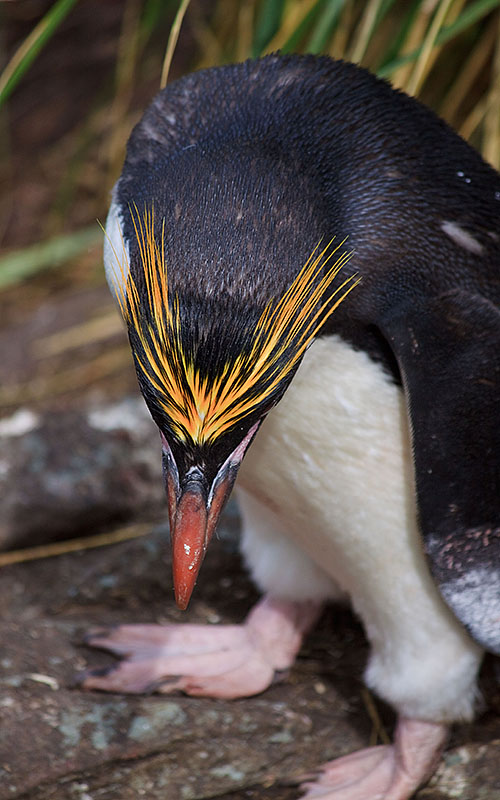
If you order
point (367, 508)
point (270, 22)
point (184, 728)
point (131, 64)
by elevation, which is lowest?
point (184, 728)

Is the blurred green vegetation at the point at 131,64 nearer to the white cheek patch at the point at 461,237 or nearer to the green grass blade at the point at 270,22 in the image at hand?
the green grass blade at the point at 270,22

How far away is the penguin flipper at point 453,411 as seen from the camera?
2023 millimetres

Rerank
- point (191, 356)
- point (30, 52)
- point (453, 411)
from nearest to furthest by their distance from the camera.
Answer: point (191, 356), point (453, 411), point (30, 52)

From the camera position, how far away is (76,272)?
213 inches

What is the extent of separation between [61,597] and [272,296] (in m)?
1.67

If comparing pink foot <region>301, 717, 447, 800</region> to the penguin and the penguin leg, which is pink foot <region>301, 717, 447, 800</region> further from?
the penguin leg

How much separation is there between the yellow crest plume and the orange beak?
0.08m

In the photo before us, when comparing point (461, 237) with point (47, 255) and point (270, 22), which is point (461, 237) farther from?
point (47, 255)

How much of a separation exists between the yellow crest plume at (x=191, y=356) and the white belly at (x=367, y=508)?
254mm

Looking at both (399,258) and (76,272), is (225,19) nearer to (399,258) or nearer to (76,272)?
(76,272)

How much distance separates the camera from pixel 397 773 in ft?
8.16

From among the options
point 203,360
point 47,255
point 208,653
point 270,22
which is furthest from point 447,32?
point 47,255

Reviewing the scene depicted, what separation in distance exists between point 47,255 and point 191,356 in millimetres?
3166

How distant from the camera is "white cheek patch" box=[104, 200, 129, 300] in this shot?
6.63ft
